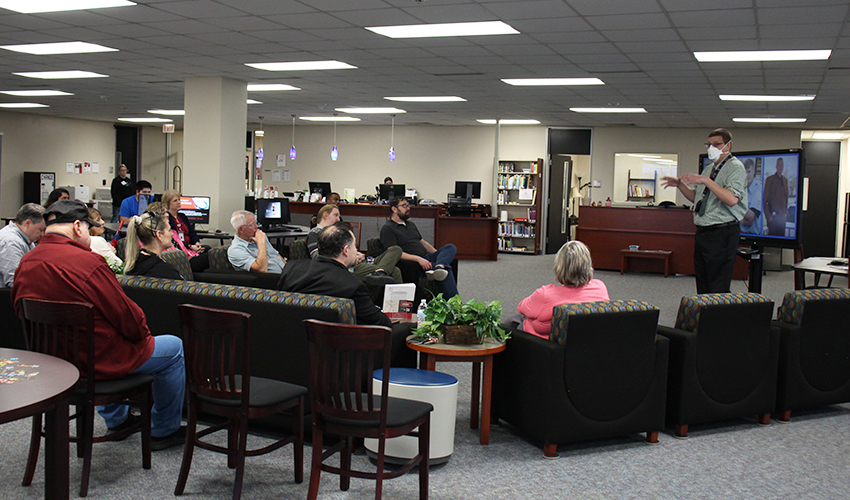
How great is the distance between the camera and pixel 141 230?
13.8ft

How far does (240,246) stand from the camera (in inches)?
236

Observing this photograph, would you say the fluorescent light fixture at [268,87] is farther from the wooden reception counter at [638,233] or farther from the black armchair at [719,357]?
the black armchair at [719,357]

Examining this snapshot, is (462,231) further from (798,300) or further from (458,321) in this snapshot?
(458,321)

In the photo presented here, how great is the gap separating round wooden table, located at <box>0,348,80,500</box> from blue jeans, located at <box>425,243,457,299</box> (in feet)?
17.5

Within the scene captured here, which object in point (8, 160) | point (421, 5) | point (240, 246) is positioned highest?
point (421, 5)

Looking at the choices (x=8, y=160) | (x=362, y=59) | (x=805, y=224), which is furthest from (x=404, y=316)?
(x=8, y=160)

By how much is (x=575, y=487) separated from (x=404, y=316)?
4.63 feet

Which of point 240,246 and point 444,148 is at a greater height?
point 444,148

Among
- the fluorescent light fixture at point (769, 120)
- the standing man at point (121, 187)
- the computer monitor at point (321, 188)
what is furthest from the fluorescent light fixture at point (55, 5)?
the fluorescent light fixture at point (769, 120)

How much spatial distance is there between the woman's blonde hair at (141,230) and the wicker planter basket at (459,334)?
71.7 inches

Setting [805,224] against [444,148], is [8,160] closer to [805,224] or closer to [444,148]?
[444,148]

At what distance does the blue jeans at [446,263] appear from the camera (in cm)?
765

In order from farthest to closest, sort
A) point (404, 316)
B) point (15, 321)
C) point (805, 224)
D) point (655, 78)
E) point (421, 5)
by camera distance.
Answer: point (805, 224), point (655, 78), point (421, 5), point (15, 321), point (404, 316)

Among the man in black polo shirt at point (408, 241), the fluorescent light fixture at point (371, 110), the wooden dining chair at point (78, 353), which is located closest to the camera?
the wooden dining chair at point (78, 353)
